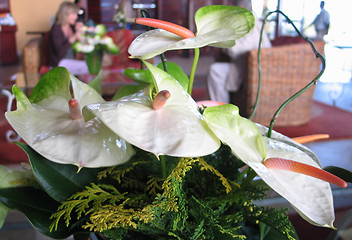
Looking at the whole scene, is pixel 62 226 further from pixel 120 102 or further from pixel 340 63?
pixel 340 63

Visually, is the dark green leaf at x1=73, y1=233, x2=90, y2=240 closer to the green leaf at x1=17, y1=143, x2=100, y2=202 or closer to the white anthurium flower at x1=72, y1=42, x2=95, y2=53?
the green leaf at x1=17, y1=143, x2=100, y2=202

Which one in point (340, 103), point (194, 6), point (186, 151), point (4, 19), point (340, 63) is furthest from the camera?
point (194, 6)

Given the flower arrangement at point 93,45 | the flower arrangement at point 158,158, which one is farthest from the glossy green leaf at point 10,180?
the flower arrangement at point 93,45

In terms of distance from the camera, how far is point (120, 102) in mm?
246

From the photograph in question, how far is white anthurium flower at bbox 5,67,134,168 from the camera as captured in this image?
0.25 m

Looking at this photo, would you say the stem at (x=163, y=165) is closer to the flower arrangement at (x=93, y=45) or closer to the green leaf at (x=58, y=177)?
the green leaf at (x=58, y=177)

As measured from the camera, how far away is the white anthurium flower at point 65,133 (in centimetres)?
25

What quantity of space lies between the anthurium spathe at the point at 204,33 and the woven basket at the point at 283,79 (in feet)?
5.39

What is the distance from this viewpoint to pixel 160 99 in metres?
0.24

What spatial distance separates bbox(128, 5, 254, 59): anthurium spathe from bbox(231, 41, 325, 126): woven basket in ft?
5.39

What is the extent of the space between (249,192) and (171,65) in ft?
0.50

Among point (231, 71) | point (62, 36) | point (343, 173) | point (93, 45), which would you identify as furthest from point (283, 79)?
point (62, 36)

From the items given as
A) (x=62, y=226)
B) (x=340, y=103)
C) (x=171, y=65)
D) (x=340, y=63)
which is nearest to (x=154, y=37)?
(x=171, y=65)

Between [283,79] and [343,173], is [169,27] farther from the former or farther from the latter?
A: [283,79]
